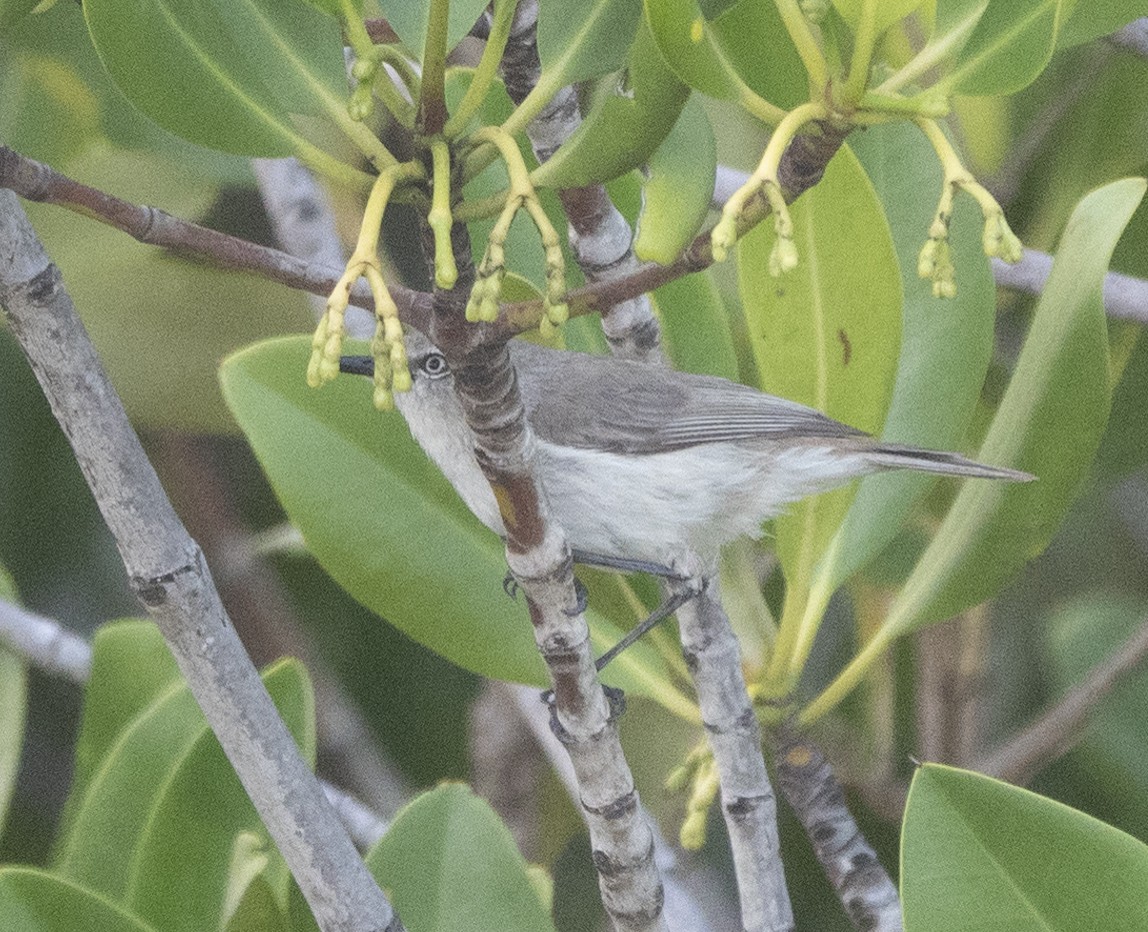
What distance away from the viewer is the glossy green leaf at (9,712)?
2035 mm

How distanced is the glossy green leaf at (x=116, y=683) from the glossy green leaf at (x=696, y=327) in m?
0.90

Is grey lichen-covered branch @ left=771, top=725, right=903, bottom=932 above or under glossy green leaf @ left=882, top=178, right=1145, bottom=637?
under

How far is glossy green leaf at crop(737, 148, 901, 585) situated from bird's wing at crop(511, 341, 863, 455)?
338 millimetres

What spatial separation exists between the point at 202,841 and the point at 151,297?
1384 mm

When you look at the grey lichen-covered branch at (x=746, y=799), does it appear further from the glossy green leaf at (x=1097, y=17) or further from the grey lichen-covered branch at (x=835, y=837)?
the glossy green leaf at (x=1097, y=17)

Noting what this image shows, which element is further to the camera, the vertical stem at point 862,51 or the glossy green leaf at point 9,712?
the glossy green leaf at point 9,712

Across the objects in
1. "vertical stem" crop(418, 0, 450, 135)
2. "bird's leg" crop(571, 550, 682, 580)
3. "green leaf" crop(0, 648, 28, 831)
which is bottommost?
"green leaf" crop(0, 648, 28, 831)

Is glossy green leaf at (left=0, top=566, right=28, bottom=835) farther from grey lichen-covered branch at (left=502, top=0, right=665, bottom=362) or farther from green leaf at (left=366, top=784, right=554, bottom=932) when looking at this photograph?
grey lichen-covered branch at (left=502, top=0, right=665, bottom=362)

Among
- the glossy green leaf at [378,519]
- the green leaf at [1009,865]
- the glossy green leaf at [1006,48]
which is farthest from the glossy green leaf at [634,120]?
the glossy green leaf at [378,519]

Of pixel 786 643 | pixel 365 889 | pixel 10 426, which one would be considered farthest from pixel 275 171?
pixel 365 889

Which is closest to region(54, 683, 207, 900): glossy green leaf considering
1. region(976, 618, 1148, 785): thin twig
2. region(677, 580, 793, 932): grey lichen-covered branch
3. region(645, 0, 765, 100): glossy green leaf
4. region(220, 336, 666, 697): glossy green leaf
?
region(220, 336, 666, 697): glossy green leaf

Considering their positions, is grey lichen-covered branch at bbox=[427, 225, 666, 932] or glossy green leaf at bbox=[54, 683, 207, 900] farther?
glossy green leaf at bbox=[54, 683, 207, 900]

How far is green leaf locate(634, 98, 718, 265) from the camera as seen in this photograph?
44.4 inches

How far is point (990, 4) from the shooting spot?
1.23 meters
